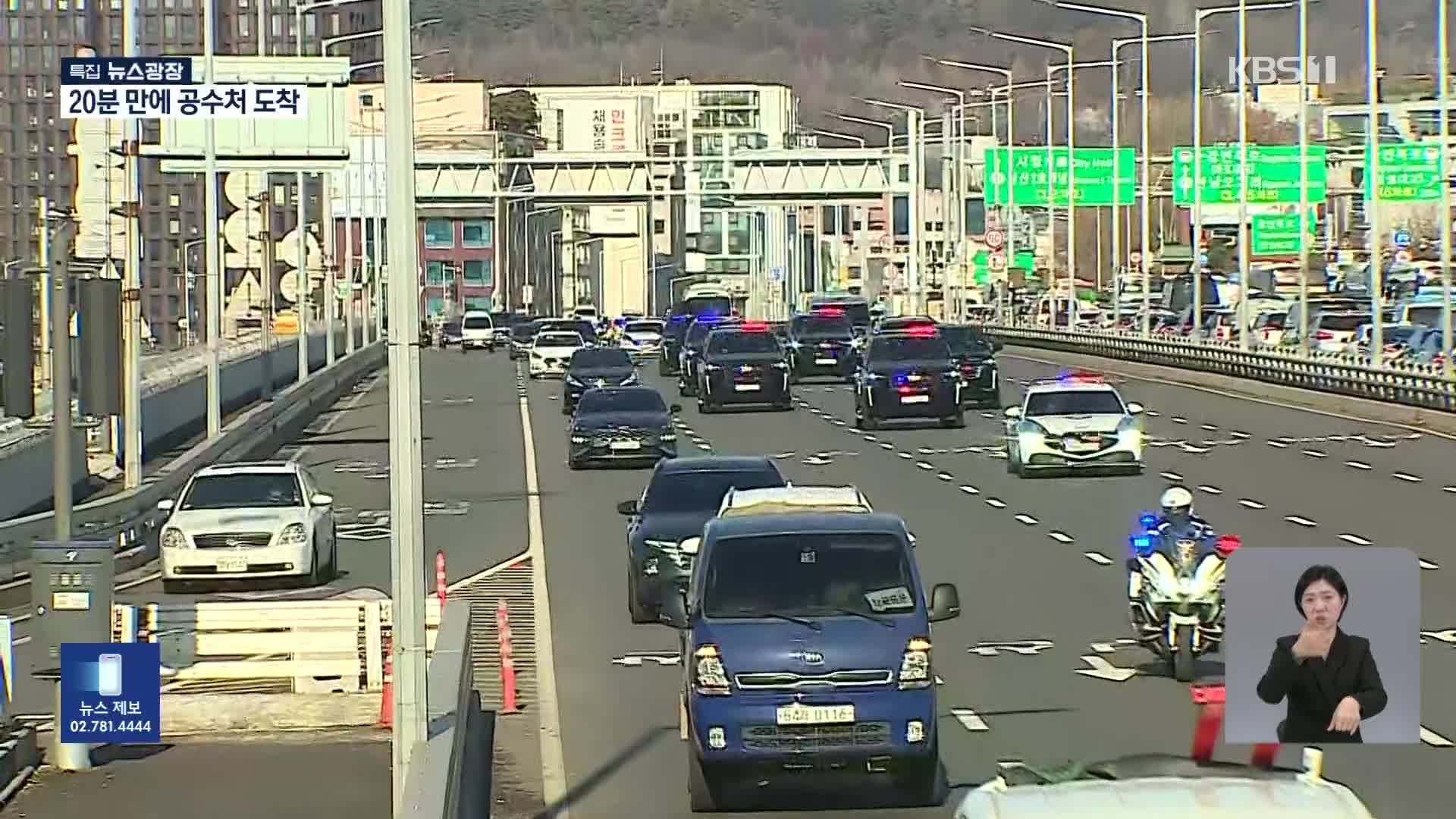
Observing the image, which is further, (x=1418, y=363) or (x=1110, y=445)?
(x=1418, y=363)

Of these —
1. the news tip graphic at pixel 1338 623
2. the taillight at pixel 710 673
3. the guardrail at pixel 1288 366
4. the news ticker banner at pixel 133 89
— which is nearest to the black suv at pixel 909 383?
the guardrail at pixel 1288 366

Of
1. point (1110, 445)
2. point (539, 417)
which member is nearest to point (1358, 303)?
point (539, 417)

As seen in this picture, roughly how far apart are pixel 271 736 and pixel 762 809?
4.79 meters

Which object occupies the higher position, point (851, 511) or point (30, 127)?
point (30, 127)

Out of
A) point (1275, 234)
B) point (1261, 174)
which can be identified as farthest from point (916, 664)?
point (1275, 234)

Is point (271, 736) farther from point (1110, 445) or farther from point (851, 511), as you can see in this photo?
point (1110, 445)

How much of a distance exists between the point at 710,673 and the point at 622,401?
95.0ft

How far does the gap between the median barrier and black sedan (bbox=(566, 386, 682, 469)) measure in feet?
48.4

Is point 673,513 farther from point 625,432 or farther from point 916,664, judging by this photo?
point 625,432

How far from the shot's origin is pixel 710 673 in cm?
1508

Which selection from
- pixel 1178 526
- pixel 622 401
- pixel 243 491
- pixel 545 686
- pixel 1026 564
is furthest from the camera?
pixel 622 401

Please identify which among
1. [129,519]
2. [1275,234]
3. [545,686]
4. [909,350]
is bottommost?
[545,686]

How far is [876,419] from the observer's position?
51875mm

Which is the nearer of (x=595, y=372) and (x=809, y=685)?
(x=809, y=685)
